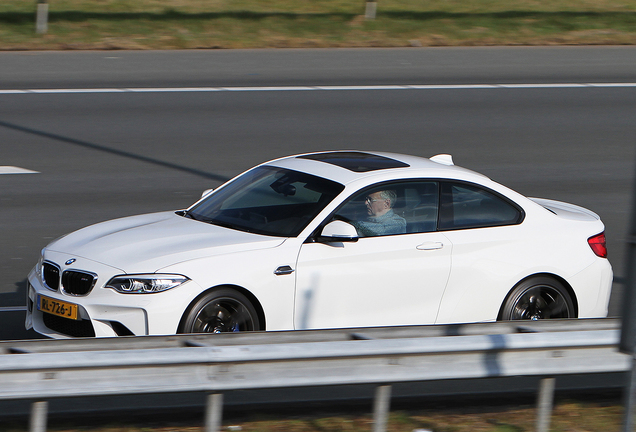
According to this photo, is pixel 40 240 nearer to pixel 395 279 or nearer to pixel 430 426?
pixel 395 279

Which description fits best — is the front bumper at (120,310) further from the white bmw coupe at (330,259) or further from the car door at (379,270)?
the car door at (379,270)

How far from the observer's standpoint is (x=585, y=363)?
5.37m

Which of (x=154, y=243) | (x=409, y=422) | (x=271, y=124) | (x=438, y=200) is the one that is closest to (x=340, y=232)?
(x=438, y=200)

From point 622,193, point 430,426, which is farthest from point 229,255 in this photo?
point 622,193

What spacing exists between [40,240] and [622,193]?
25.2 ft

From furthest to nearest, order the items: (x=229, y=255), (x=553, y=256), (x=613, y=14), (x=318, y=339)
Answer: (x=613, y=14), (x=553, y=256), (x=229, y=255), (x=318, y=339)

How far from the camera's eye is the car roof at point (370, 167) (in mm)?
7371

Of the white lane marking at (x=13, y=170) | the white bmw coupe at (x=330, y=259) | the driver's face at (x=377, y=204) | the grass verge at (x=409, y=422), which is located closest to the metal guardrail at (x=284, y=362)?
the grass verge at (x=409, y=422)

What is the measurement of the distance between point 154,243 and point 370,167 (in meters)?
1.88

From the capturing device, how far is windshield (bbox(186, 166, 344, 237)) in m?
7.11

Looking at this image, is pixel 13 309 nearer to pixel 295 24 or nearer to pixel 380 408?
pixel 380 408

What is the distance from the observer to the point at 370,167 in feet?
24.7

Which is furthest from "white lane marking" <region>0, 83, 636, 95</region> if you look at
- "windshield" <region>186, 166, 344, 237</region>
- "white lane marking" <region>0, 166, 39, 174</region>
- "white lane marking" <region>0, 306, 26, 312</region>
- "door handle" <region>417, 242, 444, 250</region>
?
"door handle" <region>417, 242, 444, 250</region>

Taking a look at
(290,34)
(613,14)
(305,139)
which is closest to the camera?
(305,139)
